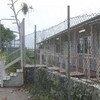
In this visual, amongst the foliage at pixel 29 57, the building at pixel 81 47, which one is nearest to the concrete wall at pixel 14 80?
the building at pixel 81 47

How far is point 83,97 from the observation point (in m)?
8.41

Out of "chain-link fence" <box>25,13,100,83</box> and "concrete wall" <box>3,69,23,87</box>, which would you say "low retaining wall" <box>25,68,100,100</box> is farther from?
"concrete wall" <box>3,69,23,87</box>

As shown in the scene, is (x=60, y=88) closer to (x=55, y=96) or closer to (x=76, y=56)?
(x=55, y=96)

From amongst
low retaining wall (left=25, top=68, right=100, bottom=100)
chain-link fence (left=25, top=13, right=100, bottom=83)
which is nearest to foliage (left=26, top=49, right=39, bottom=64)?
chain-link fence (left=25, top=13, right=100, bottom=83)

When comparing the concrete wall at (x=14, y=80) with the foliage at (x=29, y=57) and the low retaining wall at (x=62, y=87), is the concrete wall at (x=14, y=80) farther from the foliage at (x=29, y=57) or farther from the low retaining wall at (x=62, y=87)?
the low retaining wall at (x=62, y=87)

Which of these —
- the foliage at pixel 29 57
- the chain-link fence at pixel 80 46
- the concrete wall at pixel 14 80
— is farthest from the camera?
the foliage at pixel 29 57

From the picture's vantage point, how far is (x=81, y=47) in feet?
44.1

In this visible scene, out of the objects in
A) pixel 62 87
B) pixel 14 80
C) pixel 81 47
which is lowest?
pixel 14 80

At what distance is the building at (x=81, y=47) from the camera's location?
9.60 metres

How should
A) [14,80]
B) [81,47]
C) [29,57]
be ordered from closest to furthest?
[81,47] → [14,80] → [29,57]

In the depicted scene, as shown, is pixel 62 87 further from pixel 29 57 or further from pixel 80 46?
pixel 29 57

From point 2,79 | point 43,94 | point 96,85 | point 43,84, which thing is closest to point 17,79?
point 2,79

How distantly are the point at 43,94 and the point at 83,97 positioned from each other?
424 cm

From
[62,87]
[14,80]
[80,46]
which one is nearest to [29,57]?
[14,80]
